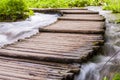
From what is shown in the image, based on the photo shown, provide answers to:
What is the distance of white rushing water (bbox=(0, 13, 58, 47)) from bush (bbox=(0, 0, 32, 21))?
1.27ft

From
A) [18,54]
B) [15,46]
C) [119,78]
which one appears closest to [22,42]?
[15,46]

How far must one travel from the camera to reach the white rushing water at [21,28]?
7507 millimetres

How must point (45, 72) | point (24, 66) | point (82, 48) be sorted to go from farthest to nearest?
point (82, 48)
point (24, 66)
point (45, 72)

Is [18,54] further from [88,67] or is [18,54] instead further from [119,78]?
[119,78]

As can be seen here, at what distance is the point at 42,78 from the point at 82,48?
Result: 1435 millimetres

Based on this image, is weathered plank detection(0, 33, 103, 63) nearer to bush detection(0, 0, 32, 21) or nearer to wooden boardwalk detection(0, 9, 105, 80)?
wooden boardwalk detection(0, 9, 105, 80)

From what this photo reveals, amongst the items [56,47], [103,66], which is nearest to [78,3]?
[56,47]

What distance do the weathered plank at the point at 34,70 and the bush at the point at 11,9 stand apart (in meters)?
4.75

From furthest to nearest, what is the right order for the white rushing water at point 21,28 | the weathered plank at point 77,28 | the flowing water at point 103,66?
the white rushing water at point 21,28
the weathered plank at point 77,28
the flowing water at point 103,66

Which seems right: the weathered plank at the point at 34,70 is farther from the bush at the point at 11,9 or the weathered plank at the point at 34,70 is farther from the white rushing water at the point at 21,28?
the bush at the point at 11,9

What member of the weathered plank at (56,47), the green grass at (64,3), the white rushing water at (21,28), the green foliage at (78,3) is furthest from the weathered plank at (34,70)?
the green foliage at (78,3)

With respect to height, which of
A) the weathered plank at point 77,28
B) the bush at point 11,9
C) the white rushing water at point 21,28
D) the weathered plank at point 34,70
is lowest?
the white rushing water at point 21,28

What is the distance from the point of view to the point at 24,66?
464 centimetres

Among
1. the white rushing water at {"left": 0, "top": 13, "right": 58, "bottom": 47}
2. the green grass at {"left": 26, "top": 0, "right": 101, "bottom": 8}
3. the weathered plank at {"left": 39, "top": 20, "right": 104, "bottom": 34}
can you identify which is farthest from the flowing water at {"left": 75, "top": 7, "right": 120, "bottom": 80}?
the green grass at {"left": 26, "top": 0, "right": 101, "bottom": 8}
